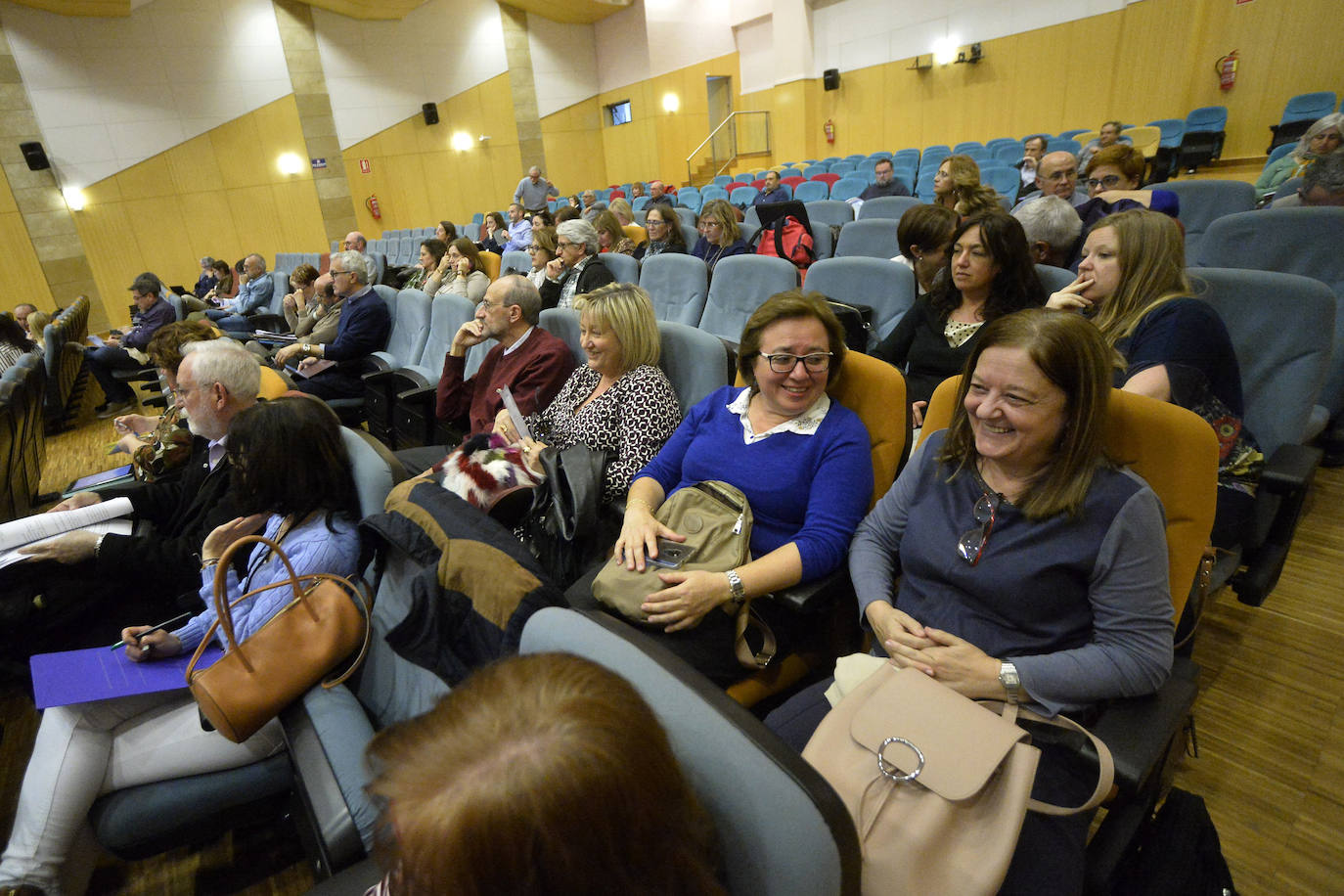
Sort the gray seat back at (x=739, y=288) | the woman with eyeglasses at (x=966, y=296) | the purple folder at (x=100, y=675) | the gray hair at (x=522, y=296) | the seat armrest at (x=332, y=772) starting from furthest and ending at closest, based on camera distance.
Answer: the gray seat back at (x=739, y=288)
the gray hair at (x=522, y=296)
the woman with eyeglasses at (x=966, y=296)
the purple folder at (x=100, y=675)
the seat armrest at (x=332, y=772)

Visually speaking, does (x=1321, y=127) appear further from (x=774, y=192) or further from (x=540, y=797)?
(x=540, y=797)

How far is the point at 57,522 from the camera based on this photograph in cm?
176

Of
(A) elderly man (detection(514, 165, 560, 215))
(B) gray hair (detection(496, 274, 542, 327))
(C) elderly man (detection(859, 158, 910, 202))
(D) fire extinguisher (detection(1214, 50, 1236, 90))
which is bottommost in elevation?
(B) gray hair (detection(496, 274, 542, 327))

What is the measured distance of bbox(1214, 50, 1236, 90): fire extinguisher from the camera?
7.64 m

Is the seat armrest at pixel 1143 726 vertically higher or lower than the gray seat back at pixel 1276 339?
lower

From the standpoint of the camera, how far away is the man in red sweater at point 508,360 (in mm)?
2385

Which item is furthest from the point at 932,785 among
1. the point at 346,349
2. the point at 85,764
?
the point at 346,349

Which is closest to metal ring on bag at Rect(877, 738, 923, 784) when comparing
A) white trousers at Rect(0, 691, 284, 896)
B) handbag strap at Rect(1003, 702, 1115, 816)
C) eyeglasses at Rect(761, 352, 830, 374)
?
handbag strap at Rect(1003, 702, 1115, 816)

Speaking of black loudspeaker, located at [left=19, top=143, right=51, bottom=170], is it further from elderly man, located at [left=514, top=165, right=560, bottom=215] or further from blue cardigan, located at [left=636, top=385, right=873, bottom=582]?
blue cardigan, located at [left=636, top=385, right=873, bottom=582]

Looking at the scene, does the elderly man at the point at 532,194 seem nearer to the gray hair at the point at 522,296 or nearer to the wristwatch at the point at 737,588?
the gray hair at the point at 522,296

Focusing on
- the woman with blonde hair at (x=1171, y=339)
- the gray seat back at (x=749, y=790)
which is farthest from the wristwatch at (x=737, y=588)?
the woman with blonde hair at (x=1171, y=339)

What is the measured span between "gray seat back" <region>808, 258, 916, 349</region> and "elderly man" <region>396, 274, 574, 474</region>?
43.7 inches

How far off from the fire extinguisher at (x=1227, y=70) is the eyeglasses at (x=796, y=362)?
32.3ft

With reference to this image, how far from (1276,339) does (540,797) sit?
6.82 ft
